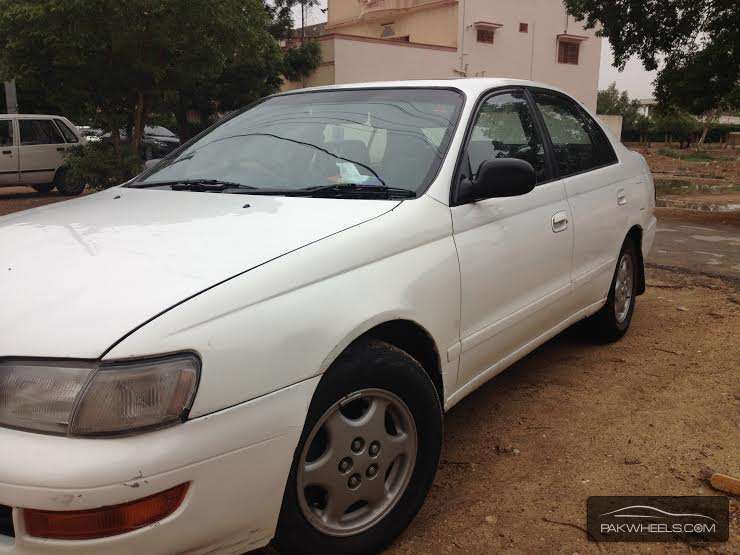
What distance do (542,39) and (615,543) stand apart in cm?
3474

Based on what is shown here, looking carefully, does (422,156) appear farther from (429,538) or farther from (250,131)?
(429,538)

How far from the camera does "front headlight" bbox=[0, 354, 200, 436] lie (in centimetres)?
162

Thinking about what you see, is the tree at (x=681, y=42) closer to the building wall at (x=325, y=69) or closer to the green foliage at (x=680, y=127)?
the building wall at (x=325, y=69)

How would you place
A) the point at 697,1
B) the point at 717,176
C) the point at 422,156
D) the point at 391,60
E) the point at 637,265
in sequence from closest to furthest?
the point at 422,156
the point at 637,265
the point at 697,1
the point at 717,176
the point at 391,60

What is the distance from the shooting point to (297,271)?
199cm

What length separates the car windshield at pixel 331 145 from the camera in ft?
9.13

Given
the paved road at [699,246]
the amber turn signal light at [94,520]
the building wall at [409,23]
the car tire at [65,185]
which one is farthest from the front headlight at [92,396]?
the building wall at [409,23]

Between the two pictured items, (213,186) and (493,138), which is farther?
(493,138)

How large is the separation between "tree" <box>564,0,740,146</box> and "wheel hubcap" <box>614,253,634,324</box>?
7808 mm

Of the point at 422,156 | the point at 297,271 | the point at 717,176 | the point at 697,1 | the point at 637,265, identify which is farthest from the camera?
the point at 717,176

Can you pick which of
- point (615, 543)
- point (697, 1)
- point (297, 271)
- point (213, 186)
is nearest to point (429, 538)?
point (615, 543)

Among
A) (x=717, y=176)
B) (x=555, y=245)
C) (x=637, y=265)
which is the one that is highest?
(x=555, y=245)

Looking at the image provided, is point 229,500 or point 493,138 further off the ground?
point 493,138

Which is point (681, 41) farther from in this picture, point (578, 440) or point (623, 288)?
point (578, 440)
